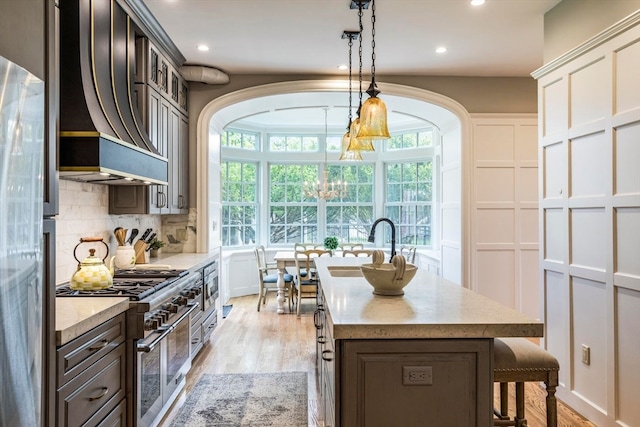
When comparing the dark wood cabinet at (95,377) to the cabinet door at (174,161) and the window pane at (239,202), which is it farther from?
the window pane at (239,202)

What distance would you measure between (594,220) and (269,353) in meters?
2.98

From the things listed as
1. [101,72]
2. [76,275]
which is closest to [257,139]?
[101,72]

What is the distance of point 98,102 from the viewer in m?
2.44

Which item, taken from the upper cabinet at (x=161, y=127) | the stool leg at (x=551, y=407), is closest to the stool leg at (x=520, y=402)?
the stool leg at (x=551, y=407)

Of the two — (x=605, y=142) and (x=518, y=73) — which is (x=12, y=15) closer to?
(x=605, y=142)

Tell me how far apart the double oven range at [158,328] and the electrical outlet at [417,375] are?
1439 mm

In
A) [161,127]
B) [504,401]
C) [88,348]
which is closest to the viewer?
[88,348]

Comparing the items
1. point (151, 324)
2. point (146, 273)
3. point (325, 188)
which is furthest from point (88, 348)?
point (325, 188)

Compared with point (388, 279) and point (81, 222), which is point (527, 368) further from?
point (81, 222)

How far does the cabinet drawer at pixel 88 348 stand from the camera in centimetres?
166

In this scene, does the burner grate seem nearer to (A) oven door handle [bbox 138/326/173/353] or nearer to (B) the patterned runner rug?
(A) oven door handle [bbox 138/326/173/353]

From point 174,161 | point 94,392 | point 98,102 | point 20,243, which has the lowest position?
point 94,392

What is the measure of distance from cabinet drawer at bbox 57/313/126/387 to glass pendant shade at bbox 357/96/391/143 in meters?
1.68

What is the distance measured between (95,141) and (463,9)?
2.82m
